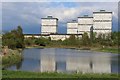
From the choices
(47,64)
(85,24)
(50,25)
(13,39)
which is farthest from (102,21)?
(47,64)

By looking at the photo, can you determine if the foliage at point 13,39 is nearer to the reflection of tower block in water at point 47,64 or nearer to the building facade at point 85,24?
the reflection of tower block in water at point 47,64

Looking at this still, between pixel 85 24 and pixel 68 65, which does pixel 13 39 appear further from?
pixel 85 24

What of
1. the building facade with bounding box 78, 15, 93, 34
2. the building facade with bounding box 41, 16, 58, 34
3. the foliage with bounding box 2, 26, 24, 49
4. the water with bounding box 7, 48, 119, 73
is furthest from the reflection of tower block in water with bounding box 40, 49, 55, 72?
the building facade with bounding box 41, 16, 58, 34

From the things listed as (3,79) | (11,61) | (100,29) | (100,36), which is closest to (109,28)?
(100,29)

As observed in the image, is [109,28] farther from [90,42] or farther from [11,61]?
[11,61]

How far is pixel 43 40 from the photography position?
3639 inches

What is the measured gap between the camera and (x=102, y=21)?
118 metres

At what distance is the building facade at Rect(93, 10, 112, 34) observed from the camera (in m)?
116

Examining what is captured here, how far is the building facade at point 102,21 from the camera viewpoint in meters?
116

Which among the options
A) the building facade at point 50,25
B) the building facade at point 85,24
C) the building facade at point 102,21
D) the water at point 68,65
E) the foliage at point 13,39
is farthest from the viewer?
the building facade at point 50,25

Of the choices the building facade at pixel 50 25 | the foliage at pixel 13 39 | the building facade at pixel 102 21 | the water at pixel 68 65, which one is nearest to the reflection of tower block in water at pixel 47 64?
the water at pixel 68 65

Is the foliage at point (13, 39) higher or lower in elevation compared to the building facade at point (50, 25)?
lower

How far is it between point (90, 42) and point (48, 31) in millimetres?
51108

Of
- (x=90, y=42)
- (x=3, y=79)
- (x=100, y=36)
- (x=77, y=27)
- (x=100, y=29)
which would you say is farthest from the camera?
(x=77, y=27)
